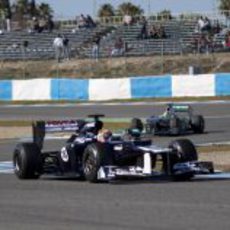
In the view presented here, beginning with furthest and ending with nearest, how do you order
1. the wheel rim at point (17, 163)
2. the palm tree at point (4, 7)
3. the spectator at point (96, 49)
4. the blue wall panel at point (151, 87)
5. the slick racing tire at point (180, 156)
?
1. the palm tree at point (4, 7)
2. the spectator at point (96, 49)
3. the blue wall panel at point (151, 87)
4. the wheel rim at point (17, 163)
5. the slick racing tire at point (180, 156)

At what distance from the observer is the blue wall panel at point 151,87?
40875 mm

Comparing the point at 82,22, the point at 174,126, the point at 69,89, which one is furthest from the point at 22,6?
the point at 174,126

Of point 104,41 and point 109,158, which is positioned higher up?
point 104,41

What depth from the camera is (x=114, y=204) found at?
35.3 ft

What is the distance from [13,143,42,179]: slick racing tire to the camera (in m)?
14.2

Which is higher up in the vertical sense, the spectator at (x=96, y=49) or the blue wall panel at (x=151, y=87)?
the spectator at (x=96, y=49)

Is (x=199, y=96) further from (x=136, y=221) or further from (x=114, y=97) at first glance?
(x=136, y=221)

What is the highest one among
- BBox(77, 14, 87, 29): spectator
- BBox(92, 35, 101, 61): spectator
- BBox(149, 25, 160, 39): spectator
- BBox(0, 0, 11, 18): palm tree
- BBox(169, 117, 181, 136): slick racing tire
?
BBox(0, 0, 11, 18): palm tree

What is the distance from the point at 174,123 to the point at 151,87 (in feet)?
57.9

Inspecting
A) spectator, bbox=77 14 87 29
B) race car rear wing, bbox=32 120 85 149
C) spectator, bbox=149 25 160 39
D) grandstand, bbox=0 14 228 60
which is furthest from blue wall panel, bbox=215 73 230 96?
race car rear wing, bbox=32 120 85 149

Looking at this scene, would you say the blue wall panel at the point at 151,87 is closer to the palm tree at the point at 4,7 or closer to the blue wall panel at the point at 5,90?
the blue wall panel at the point at 5,90

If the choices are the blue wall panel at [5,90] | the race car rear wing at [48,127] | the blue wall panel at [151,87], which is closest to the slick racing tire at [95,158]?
the race car rear wing at [48,127]

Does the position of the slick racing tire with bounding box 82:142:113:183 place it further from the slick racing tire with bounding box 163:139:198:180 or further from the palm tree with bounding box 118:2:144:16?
the palm tree with bounding box 118:2:144:16

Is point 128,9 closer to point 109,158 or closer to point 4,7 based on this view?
point 4,7
